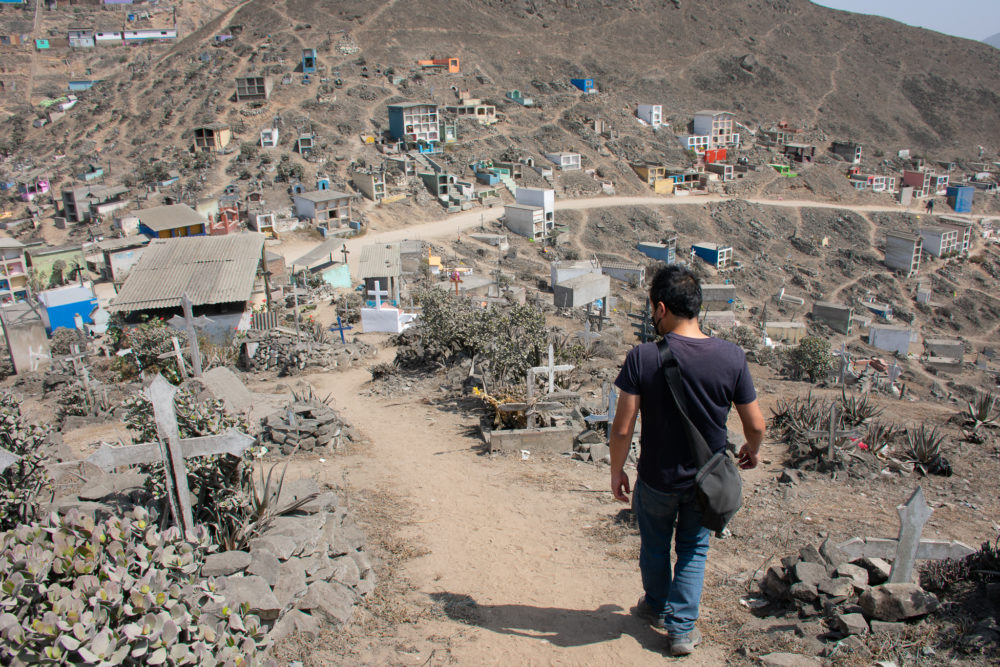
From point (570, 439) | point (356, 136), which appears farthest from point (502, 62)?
point (570, 439)

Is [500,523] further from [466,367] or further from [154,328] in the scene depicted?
[154,328]

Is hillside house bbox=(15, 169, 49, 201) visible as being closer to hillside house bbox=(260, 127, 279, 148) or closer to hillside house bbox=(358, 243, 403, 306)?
hillside house bbox=(260, 127, 279, 148)

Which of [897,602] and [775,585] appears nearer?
[897,602]

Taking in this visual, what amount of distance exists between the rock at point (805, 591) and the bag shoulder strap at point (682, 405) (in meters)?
1.29

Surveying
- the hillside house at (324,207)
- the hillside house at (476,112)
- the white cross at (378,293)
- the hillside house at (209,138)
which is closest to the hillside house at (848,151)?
the hillside house at (476,112)

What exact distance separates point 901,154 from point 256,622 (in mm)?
80160

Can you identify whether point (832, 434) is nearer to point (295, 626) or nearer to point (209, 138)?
point (295, 626)

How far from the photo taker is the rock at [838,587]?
4.14 m

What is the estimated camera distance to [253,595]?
4.26 m

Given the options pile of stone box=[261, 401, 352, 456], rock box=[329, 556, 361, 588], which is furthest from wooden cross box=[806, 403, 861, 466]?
pile of stone box=[261, 401, 352, 456]

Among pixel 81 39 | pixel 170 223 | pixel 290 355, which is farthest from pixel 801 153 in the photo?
pixel 81 39

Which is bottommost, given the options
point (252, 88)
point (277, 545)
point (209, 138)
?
point (277, 545)

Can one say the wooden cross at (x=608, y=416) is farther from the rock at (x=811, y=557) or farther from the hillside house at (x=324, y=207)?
the hillside house at (x=324, y=207)

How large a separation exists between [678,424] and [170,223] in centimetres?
2907
